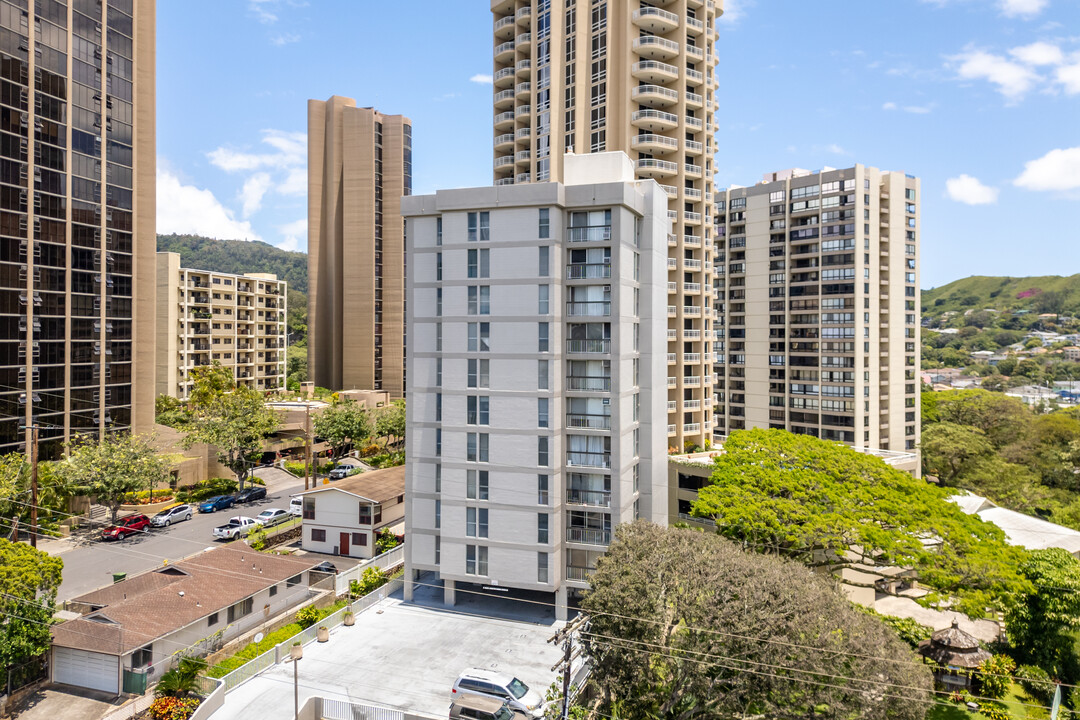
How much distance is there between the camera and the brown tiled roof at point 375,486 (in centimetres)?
4944

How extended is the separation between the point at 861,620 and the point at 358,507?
118 ft

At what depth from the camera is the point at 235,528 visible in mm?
52000

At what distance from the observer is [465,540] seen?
37250mm

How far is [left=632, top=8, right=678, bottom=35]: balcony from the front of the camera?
52750 millimetres

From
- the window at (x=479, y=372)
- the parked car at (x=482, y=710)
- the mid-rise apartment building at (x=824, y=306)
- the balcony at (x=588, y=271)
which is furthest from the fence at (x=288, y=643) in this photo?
the mid-rise apartment building at (x=824, y=306)

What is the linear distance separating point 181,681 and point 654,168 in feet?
151

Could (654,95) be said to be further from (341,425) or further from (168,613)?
(341,425)

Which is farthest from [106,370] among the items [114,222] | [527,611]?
[527,611]

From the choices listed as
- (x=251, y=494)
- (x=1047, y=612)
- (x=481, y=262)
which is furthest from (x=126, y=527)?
(x=1047, y=612)

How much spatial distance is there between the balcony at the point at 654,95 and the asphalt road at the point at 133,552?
49841 mm

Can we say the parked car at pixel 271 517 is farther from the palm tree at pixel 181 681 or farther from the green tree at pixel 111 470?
the palm tree at pixel 181 681

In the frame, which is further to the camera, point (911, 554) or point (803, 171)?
→ point (803, 171)

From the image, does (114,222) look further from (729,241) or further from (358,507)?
(729,241)

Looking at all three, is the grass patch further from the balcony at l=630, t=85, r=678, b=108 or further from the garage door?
the balcony at l=630, t=85, r=678, b=108
